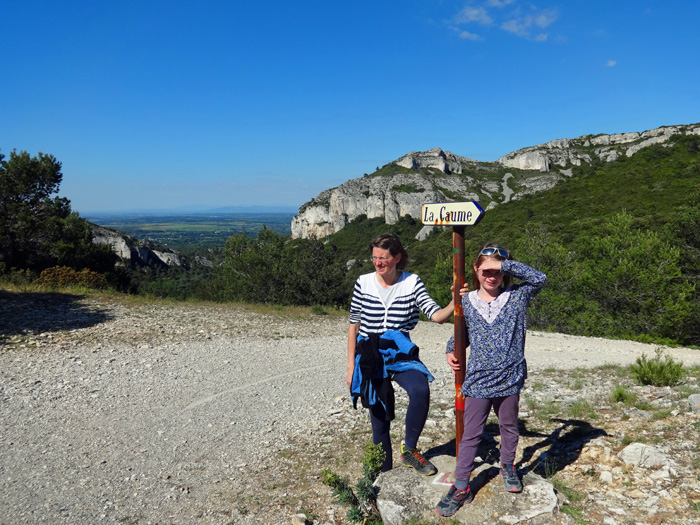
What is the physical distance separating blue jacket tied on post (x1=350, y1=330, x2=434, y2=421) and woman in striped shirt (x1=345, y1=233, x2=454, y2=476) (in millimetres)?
49

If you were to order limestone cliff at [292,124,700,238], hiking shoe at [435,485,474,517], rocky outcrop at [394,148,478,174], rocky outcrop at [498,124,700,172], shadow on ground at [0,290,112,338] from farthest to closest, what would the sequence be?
rocky outcrop at [394,148,478,174] → rocky outcrop at [498,124,700,172] → limestone cliff at [292,124,700,238] → shadow on ground at [0,290,112,338] → hiking shoe at [435,485,474,517]

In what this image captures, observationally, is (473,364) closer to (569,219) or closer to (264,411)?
(264,411)

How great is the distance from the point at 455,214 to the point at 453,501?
2.07 metres

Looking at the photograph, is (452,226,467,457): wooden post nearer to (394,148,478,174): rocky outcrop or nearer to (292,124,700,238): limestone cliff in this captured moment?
(292,124,700,238): limestone cliff

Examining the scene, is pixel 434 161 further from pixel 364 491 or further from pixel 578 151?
pixel 364 491

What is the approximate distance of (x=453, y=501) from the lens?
120 inches

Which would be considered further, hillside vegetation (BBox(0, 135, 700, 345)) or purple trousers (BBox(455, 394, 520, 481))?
hillside vegetation (BBox(0, 135, 700, 345))

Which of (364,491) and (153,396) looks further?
(153,396)

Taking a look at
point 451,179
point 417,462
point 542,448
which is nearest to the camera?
point 417,462

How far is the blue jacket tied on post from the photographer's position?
3.38 metres

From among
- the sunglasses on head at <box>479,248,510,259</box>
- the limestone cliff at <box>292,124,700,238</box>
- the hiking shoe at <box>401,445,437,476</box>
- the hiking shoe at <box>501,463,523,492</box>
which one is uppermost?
the limestone cliff at <box>292,124,700,238</box>

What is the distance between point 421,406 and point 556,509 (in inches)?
44.1

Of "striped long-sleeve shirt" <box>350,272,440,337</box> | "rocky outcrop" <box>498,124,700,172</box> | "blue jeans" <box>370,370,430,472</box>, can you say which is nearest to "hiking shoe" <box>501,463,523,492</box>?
"blue jeans" <box>370,370,430,472</box>

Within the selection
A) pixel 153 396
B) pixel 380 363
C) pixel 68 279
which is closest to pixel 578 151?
pixel 68 279
